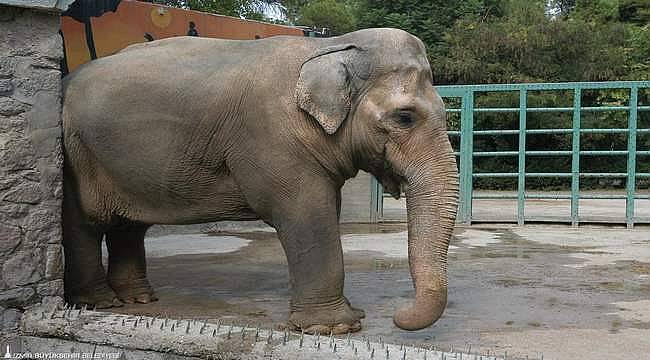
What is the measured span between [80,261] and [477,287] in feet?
8.71

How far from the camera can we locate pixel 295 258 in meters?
4.14

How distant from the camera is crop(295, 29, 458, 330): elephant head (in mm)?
3898

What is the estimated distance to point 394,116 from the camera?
4.01 m

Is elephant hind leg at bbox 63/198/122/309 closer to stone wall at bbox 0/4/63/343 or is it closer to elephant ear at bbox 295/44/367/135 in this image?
stone wall at bbox 0/4/63/343

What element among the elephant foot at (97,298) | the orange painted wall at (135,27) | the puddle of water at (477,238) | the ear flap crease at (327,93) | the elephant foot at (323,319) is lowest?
the puddle of water at (477,238)

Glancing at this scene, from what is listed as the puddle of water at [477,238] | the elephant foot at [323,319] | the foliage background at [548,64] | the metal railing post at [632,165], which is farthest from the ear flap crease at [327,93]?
the foliage background at [548,64]

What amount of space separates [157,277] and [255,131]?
2241mm

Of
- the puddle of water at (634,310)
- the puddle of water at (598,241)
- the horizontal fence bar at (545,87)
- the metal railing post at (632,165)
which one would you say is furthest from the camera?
the horizontal fence bar at (545,87)

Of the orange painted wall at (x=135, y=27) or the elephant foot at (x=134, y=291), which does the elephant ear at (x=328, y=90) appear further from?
the orange painted wall at (x=135, y=27)

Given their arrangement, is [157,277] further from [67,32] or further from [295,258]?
[67,32]

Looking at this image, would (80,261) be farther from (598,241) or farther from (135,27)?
(598,241)

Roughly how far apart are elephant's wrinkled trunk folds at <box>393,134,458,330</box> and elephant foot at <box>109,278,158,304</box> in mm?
1968

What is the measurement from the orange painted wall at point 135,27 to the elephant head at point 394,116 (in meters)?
4.03

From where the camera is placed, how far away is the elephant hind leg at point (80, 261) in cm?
472
